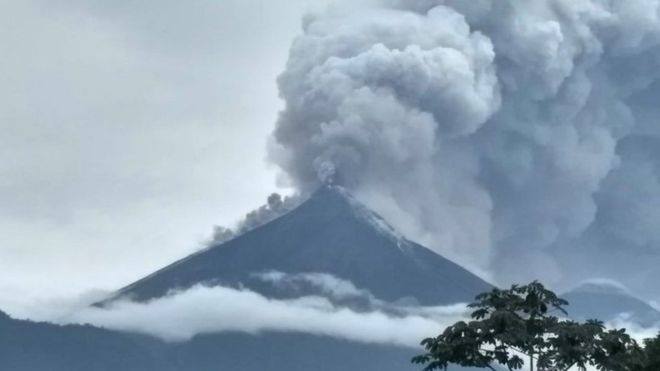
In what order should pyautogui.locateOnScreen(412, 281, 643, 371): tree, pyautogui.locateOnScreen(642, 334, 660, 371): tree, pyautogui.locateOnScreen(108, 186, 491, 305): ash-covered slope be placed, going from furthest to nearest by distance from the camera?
pyautogui.locateOnScreen(108, 186, 491, 305): ash-covered slope < pyautogui.locateOnScreen(642, 334, 660, 371): tree < pyautogui.locateOnScreen(412, 281, 643, 371): tree

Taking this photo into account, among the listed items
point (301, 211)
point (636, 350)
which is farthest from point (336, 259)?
point (636, 350)

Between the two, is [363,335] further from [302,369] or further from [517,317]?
[517,317]

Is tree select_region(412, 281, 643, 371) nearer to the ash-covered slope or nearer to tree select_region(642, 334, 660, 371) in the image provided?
tree select_region(642, 334, 660, 371)

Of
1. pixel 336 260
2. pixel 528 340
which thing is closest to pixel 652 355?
pixel 528 340

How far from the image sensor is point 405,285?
197m

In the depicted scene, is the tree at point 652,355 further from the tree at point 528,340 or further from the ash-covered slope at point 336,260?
the ash-covered slope at point 336,260

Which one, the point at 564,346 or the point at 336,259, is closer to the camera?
the point at 564,346

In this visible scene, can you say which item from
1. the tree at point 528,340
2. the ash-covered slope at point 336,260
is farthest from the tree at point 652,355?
the ash-covered slope at point 336,260

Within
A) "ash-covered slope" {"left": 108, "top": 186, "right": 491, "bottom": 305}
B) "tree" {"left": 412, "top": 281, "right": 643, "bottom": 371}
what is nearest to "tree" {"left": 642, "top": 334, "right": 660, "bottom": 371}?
"tree" {"left": 412, "top": 281, "right": 643, "bottom": 371}

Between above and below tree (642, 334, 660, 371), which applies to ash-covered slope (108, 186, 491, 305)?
above

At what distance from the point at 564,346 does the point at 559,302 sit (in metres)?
0.89

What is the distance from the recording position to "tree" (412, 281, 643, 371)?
23406mm

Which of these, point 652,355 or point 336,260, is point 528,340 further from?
point 336,260

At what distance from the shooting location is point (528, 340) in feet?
77.2
